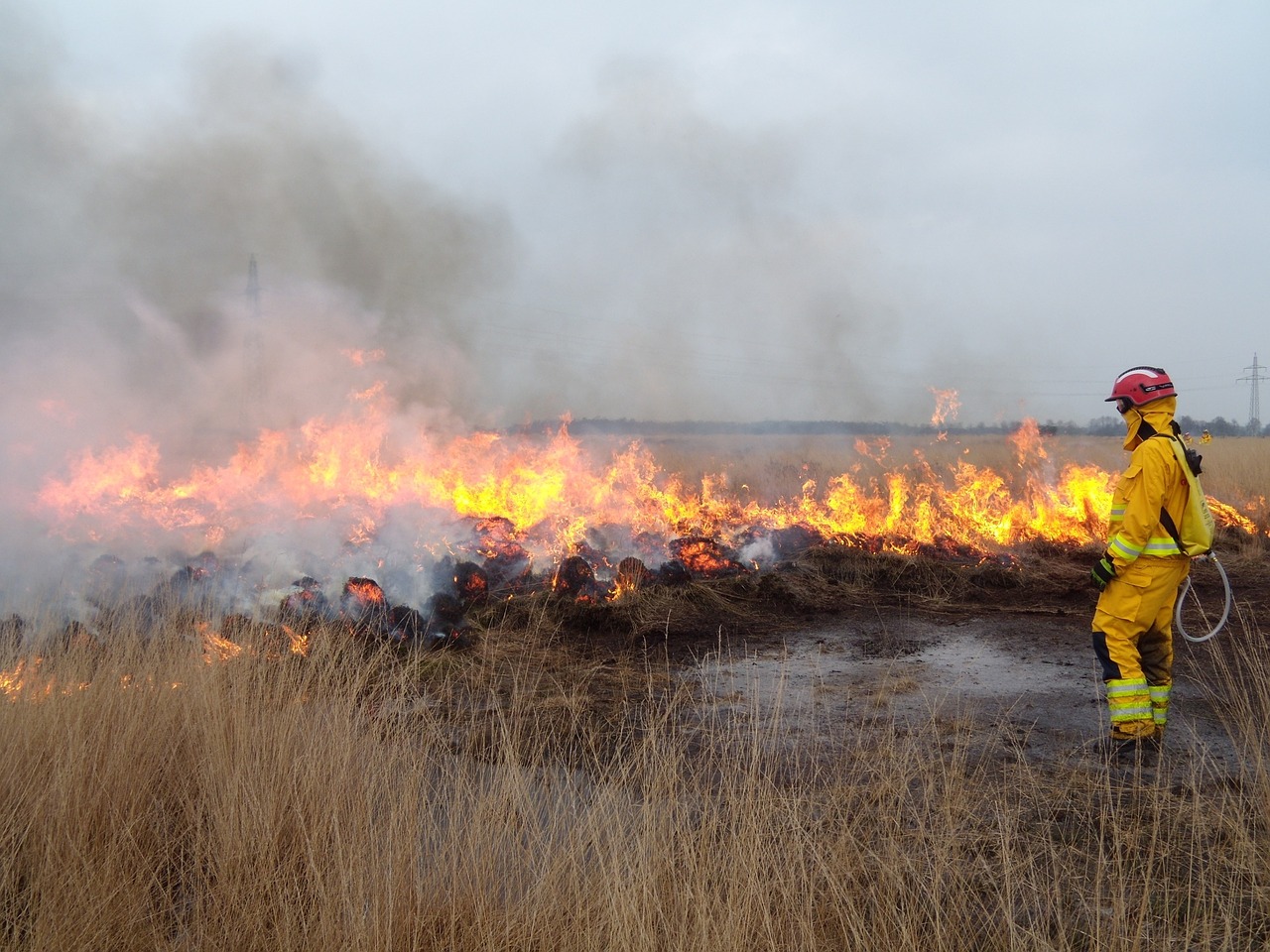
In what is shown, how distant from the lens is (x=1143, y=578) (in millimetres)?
4914

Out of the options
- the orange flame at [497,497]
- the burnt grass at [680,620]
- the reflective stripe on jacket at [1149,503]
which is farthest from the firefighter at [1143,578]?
the orange flame at [497,497]

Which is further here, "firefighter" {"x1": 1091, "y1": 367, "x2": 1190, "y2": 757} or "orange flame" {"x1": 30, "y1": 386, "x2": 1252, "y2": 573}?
"orange flame" {"x1": 30, "y1": 386, "x2": 1252, "y2": 573}

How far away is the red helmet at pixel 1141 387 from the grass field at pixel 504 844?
2.30 metres

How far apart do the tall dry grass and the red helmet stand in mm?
2315

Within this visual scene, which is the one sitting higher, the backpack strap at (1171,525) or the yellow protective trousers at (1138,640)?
the backpack strap at (1171,525)

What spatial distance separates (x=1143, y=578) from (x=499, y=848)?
426 cm

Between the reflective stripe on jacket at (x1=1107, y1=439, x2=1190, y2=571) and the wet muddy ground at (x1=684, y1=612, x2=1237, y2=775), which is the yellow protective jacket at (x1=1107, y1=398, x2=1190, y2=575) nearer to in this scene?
the reflective stripe on jacket at (x1=1107, y1=439, x2=1190, y2=571)

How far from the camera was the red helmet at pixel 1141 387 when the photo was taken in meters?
5.06

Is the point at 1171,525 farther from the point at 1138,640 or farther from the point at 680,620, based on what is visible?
the point at 680,620

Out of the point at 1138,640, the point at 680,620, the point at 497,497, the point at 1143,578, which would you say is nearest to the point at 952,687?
the point at 1138,640

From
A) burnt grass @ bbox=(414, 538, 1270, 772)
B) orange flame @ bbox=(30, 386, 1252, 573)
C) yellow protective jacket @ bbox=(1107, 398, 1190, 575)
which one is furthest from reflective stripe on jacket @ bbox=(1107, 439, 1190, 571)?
orange flame @ bbox=(30, 386, 1252, 573)

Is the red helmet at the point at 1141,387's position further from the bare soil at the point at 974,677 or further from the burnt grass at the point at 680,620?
the burnt grass at the point at 680,620

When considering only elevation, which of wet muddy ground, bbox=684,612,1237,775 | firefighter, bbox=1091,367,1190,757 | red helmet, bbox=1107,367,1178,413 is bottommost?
wet muddy ground, bbox=684,612,1237,775

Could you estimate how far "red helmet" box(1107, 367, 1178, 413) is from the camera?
5.06 m
